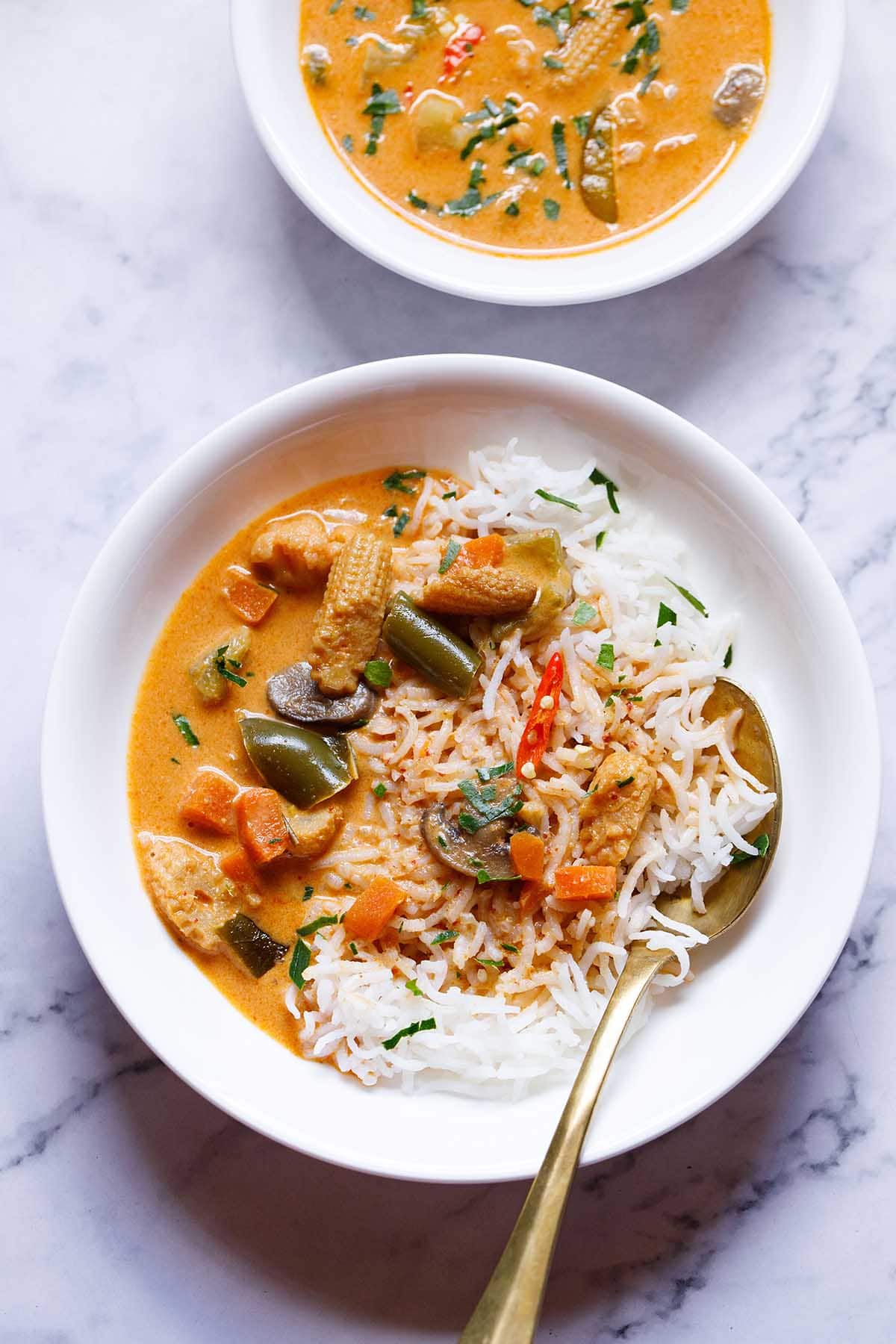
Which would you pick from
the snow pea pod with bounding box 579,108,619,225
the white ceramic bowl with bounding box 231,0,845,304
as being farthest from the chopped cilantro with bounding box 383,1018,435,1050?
the snow pea pod with bounding box 579,108,619,225

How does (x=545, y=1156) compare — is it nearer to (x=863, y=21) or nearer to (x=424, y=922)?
(x=424, y=922)

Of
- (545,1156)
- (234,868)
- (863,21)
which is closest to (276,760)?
(234,868)

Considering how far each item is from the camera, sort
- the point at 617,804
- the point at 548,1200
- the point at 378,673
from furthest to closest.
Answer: the point at 378,673 → the point at 617,804 → the point at 548,1200

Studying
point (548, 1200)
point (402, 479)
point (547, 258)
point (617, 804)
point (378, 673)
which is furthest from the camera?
point (547, 258)

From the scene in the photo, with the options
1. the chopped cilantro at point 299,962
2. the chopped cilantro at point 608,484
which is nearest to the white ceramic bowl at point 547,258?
the chopped cilantro at point 608,484

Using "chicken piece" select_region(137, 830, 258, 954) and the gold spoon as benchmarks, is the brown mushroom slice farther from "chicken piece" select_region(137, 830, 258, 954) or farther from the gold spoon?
"chicken piece" select_region(137, 830, 258, 954)

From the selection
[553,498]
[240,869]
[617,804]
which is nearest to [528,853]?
[617,804]

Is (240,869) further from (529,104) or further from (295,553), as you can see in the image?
(529,104)

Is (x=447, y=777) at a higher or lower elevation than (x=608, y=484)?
lower
